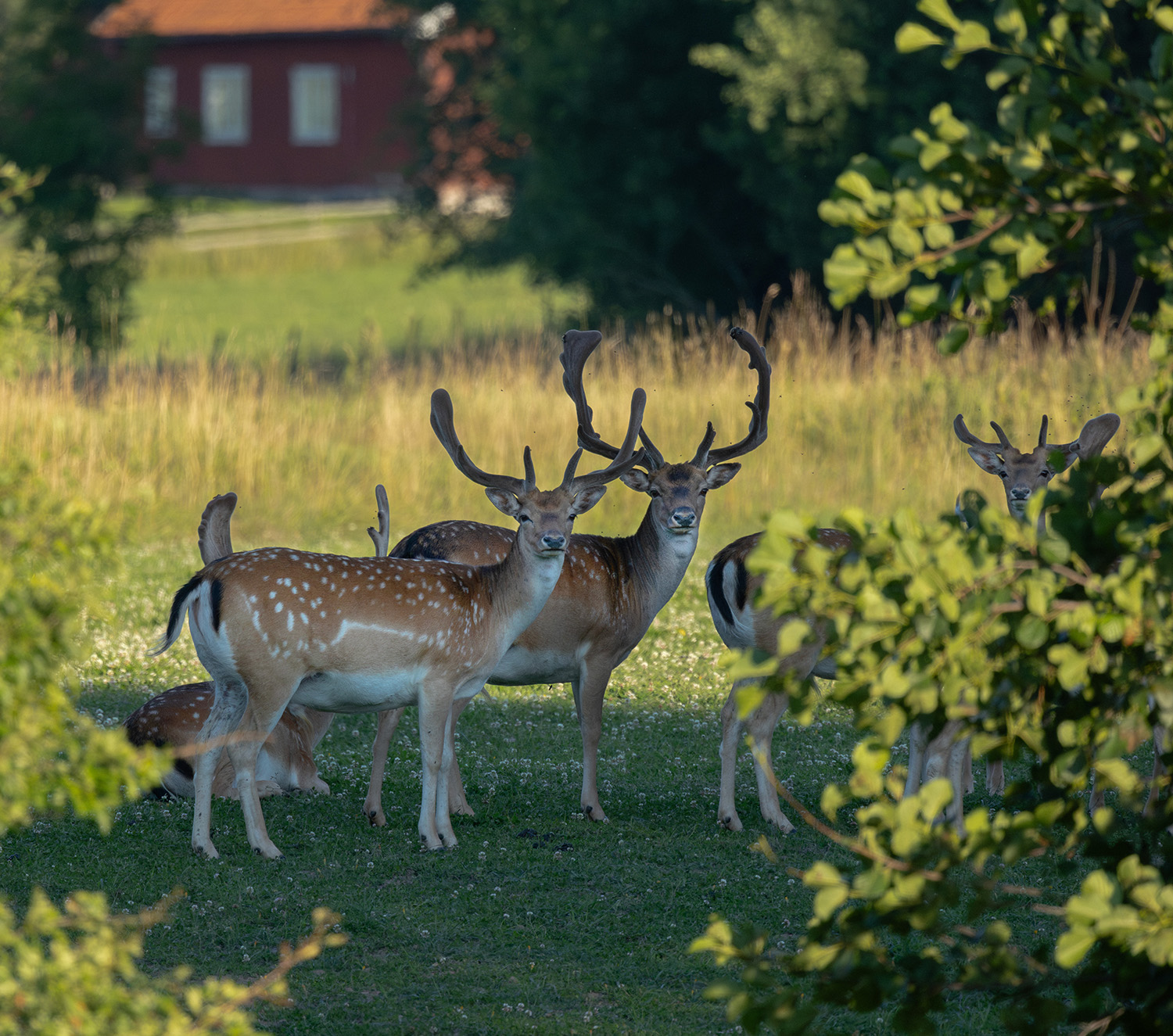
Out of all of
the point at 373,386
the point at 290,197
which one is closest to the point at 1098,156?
the point at 373,386

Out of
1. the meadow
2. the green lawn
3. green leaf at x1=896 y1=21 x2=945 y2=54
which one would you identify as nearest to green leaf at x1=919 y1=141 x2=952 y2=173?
green leaf at x1=896 y1=21 x2=945 y2=54

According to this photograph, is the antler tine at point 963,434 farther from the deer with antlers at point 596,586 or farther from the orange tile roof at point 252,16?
the orange tile roof at point 252,16

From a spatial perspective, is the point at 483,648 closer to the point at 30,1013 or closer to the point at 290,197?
the point at 30,1013

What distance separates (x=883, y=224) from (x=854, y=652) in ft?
2.78

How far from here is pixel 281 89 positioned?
47594 millimetres

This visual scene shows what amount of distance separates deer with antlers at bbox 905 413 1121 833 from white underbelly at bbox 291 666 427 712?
2123 millimetres

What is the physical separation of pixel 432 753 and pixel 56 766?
3.80 m

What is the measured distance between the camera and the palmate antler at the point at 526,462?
6.95 metres

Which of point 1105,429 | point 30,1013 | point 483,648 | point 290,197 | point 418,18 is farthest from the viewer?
point 290,197

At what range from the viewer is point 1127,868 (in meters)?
2.83

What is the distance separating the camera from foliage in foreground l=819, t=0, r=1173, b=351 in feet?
9.76

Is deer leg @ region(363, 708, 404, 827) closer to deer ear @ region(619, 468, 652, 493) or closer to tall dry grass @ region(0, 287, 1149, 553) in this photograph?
deer ear @ region(619, 468, 652, 493)

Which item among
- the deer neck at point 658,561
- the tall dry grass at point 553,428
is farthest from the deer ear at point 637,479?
the tall dry grass at point 553,428

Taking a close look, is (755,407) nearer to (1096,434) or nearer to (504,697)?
(1096,434)
